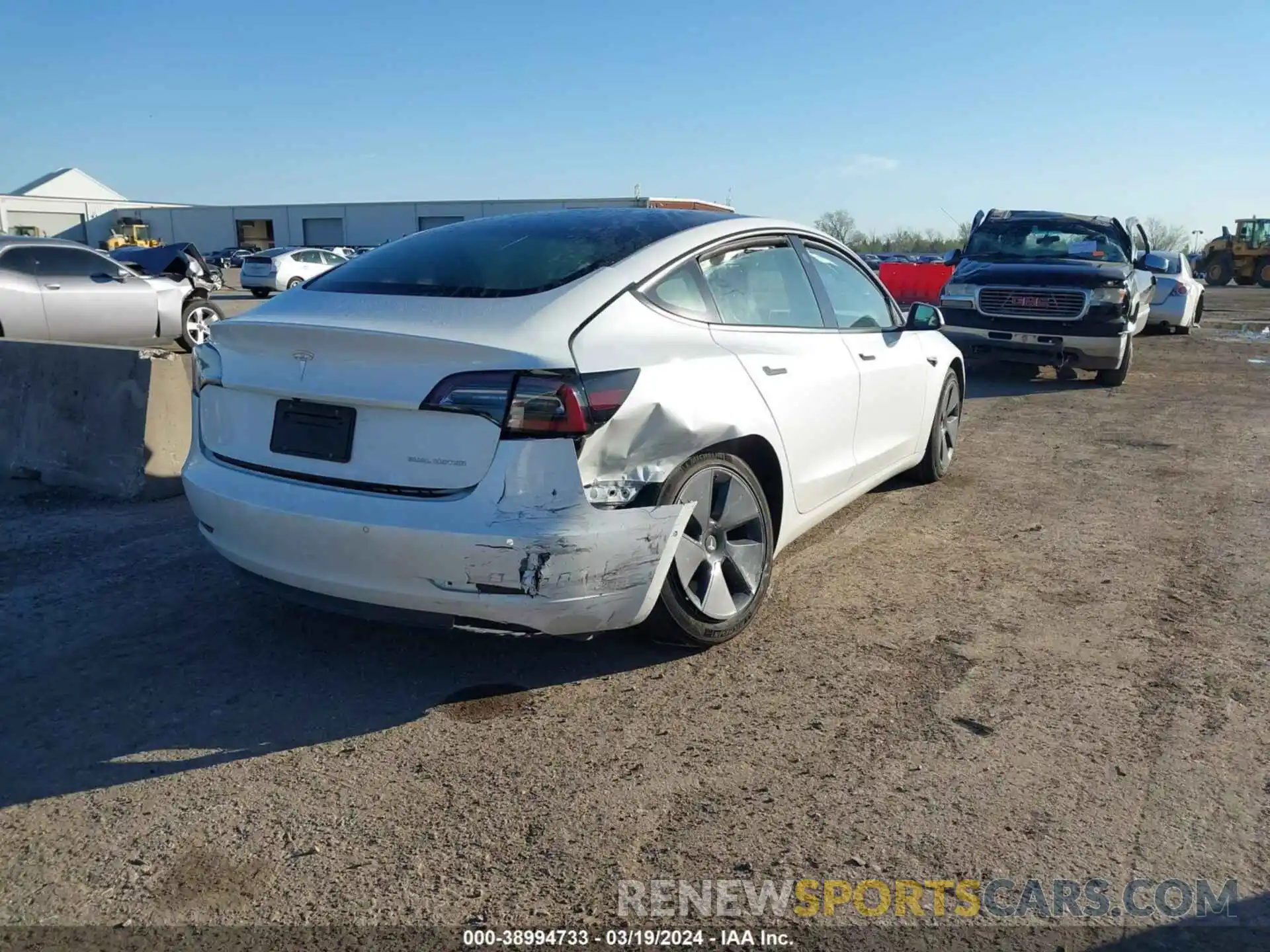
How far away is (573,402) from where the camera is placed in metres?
3.11

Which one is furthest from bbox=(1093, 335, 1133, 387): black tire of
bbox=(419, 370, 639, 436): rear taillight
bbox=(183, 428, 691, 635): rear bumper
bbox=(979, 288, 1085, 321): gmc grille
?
bbox=(419, 370, 639, 436): rear taillight

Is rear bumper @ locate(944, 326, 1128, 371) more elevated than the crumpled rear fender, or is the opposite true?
the crumpled rear fender

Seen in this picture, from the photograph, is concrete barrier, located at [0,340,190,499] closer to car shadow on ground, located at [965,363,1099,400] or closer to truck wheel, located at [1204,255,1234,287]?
car shadow on ground, located at [965,363,1099,400]

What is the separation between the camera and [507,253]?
12.8 feet

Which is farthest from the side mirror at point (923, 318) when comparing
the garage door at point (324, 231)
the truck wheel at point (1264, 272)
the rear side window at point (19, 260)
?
the garage door at point (324, 231)

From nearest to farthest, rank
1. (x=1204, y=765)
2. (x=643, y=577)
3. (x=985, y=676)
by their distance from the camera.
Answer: (x=1204, y=765), (x=643, y=577), (x=985, y=676)

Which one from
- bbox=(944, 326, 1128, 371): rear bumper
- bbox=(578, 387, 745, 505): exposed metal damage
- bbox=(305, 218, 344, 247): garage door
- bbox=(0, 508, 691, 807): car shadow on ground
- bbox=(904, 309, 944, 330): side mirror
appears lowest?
bbox=(0, 508, 691, 807): car shadow on ground

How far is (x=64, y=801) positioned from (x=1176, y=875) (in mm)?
2923

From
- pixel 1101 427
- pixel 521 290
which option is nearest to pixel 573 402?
pixel 521 290

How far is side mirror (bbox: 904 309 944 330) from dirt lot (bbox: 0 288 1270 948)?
1.29 meters

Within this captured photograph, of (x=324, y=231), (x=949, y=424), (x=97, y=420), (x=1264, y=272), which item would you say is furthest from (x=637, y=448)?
(x=324, y=231)

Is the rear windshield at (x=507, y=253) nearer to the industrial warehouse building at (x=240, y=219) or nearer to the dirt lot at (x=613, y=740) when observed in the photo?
the dirt lot at (x=613, y=740)

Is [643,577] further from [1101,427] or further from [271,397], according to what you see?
[1101,427]

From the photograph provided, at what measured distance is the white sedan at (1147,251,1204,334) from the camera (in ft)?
54.8
